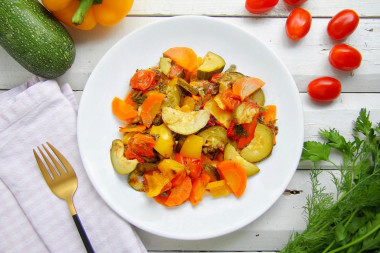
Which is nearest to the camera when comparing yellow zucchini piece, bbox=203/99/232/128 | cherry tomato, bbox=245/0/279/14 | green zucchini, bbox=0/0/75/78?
green zucchini, bbox=0/0/75/78

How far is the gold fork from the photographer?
73.8 inches

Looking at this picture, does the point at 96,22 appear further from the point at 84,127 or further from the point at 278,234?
the point at 278,234

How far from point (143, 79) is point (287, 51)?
0.90 metres

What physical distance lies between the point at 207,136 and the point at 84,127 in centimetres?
68

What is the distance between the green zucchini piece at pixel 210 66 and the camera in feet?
6.02

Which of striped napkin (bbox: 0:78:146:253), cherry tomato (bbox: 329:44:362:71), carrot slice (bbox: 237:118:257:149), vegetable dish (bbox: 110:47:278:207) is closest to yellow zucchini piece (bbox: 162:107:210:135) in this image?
vegetable dish (bbox: 110:47:278:207)

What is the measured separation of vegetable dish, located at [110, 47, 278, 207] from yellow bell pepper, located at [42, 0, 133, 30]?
35 centimetres

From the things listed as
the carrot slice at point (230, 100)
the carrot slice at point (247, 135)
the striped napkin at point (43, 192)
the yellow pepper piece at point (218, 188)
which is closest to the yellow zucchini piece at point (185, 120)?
the carrot slice at point (230, 100)

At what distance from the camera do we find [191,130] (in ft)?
5.70

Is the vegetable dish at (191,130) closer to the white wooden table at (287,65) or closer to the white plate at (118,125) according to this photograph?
the white plate at (118,125)

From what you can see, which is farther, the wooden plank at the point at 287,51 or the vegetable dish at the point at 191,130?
the wooden plank at the point at 287,51

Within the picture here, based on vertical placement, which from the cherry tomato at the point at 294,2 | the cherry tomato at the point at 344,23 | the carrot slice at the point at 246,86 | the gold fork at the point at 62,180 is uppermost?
the cherry tomato at the point at 344,23

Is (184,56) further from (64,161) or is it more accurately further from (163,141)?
(64,161)

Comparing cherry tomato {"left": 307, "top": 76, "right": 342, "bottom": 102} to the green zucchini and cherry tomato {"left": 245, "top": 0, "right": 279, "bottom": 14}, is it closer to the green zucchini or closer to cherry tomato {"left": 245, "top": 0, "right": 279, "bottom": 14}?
cherry tomato {"left": 245, "top": 0, "right": 279, "bottom": 14}
